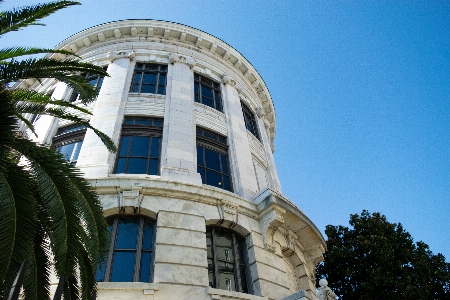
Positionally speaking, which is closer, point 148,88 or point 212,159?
point 212,159

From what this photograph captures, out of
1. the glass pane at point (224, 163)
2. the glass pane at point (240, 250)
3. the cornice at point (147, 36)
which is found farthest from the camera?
the cornice at point (147, 36)

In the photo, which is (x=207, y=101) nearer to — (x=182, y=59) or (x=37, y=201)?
(x=182, y=59)

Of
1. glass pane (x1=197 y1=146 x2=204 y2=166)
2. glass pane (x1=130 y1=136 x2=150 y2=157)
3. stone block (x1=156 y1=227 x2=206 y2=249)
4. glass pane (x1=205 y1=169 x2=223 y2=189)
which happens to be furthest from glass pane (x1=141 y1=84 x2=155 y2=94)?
stone block (x1=156 y1=227 x2=206 y2=249)

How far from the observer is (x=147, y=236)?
34.8 ft

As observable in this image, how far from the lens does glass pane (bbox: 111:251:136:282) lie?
9.67 metres

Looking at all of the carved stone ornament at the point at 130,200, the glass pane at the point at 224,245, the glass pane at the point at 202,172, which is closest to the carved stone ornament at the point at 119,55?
the glass pane at the point at 202,172

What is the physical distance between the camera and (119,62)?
17.2 meters

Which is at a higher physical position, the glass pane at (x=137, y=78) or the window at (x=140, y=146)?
the glass pane at (x=137, y=78)

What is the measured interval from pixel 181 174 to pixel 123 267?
3591 mm

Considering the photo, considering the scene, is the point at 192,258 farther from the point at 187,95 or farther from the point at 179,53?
the point at 179,53

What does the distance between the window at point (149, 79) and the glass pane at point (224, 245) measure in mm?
7206

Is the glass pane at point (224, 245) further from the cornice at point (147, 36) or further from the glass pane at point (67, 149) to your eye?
the cornice at point (147, 36)

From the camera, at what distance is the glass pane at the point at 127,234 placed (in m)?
10.3

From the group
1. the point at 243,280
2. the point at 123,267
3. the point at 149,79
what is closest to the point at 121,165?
the point at 123,267
